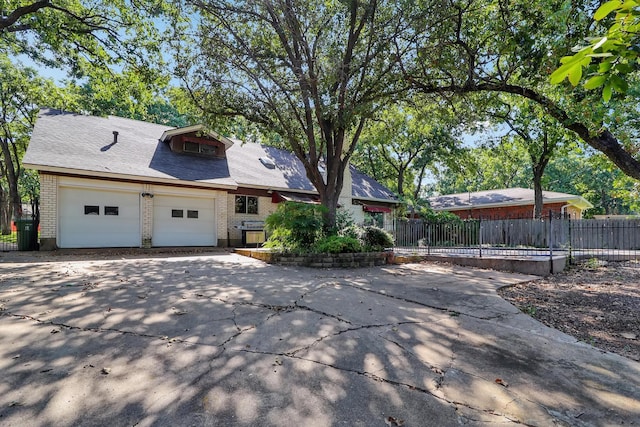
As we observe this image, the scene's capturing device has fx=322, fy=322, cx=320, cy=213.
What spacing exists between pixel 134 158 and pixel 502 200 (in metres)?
22.2

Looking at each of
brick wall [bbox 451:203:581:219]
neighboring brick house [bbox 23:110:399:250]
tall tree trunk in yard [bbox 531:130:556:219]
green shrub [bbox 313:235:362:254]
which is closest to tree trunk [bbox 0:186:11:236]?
neighboring brick house [bbox 23:110:399:250]

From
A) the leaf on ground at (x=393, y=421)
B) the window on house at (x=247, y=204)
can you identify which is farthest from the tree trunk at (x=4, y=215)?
the leaf on ground at (x=393, y=421)

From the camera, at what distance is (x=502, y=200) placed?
22.3 meters

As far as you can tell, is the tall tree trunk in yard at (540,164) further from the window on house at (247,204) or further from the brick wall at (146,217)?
the brick wall at (146,217)

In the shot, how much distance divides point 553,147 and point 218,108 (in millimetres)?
17108

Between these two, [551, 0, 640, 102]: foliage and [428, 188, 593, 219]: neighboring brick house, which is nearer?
[551, 0, 640, 102]: foliage

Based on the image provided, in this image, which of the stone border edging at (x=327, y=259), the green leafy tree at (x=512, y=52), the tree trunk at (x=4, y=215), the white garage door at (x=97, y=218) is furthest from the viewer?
the tree trunk at (x=4, y=215)

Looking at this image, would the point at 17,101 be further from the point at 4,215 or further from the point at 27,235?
the point at 27,235

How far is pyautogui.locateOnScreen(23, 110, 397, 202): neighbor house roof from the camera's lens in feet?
34.8

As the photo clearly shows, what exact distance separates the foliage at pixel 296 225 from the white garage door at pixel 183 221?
5.31 metres

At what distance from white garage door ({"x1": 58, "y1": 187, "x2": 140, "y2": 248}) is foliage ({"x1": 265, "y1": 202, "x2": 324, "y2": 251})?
598 cm

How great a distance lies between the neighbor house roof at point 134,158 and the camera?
1059 centimetres

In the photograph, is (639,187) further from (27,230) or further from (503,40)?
(27,230)

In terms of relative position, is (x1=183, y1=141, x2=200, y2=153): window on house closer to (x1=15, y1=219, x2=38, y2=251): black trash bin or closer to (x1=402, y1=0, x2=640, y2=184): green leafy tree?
(x1=15, y1=219, x2=38, y2=251): black trash bin
